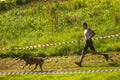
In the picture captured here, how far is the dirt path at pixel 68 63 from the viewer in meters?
16.8

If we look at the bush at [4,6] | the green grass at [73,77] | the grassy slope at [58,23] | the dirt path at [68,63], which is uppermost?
the green grass at [73,77]

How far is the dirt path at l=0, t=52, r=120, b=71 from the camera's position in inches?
661

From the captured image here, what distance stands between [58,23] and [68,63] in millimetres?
5647

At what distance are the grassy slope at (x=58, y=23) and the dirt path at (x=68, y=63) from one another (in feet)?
3.08

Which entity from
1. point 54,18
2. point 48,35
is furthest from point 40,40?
point 54,18

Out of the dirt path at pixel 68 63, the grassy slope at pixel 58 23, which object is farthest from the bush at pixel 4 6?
the dirt path at pixel 68 63

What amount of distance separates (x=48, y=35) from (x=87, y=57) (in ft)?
13.4

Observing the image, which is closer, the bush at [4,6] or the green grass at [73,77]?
the green grass at [73,77]

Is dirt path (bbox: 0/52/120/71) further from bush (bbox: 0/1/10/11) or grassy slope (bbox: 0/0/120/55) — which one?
bush (bbox: 0/1/10/11)

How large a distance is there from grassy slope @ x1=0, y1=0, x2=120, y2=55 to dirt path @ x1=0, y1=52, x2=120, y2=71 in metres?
0.94

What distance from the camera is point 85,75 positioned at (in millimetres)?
15086

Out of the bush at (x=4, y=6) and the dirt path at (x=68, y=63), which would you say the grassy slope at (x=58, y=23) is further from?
the bush at (x=4, y=6)

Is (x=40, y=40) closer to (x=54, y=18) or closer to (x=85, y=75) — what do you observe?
(x=54, y=18)

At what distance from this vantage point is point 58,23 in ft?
74.9
